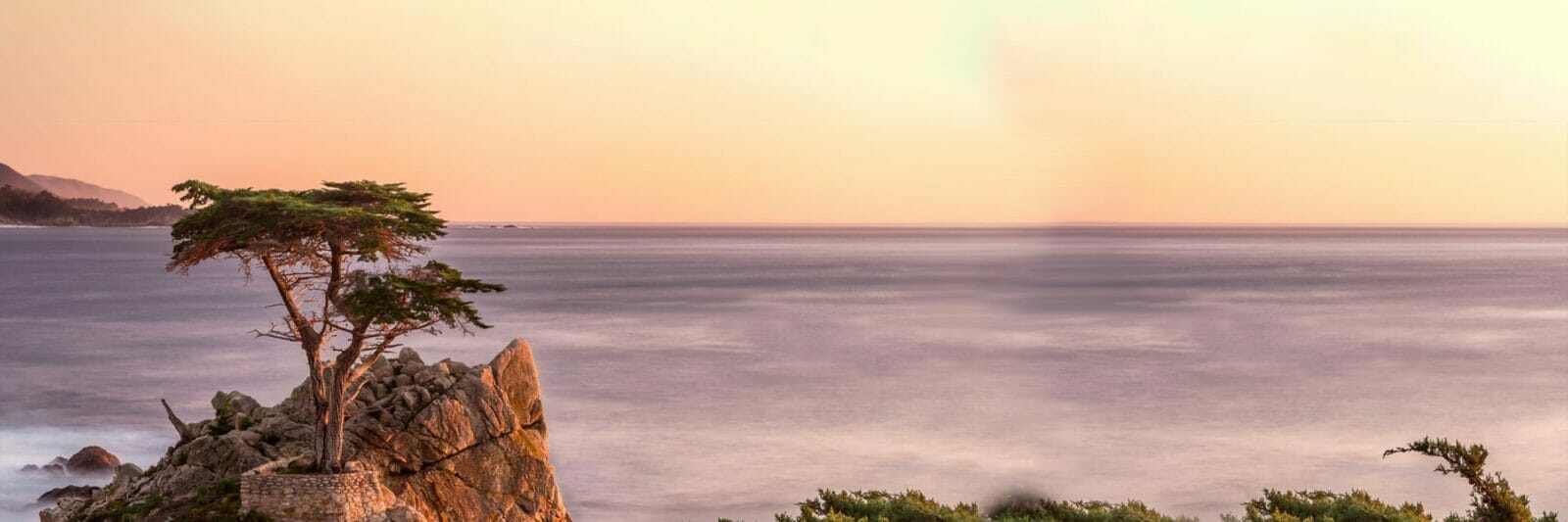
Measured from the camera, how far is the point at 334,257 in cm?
2945

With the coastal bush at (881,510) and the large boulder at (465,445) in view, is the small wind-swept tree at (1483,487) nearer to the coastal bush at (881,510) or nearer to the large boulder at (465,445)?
the coastal bush at (881,510)

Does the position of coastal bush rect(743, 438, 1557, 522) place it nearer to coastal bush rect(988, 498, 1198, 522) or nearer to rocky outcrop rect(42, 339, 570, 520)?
coastal bush rect(988, 498, 1198, 522)

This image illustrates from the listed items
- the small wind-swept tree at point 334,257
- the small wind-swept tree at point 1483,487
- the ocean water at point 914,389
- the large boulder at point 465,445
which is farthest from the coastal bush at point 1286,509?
the ocean water at point 914,389

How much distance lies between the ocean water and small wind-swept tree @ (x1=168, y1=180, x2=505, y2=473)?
2337cm

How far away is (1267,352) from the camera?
111m

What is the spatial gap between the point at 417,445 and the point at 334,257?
5090mm

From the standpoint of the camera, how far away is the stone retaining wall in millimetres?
27688

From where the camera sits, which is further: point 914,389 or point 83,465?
point 914,389

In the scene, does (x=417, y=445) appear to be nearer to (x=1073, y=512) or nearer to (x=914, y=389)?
(x=1073, y=512)

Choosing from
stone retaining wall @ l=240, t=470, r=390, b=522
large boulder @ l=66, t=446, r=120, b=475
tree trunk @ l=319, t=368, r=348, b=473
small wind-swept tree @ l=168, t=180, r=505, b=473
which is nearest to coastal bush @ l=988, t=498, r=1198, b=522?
small wind-swept tree @ l=168, t=180, r=505, b=473

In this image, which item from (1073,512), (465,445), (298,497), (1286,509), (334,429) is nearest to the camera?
(298,497)

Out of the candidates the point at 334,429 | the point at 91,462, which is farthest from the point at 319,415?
the point at 91,462

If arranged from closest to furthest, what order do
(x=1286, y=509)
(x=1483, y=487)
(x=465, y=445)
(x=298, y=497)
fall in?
1. (x=298, y=497)
2. (x=1483, y=487)
3. (x=465, y=445)
4. (x=1286, y=509)

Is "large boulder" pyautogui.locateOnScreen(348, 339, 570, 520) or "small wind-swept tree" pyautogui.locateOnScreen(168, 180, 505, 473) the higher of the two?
"small wind-swept tree" pyautogui.locateOnScreen(168, 180, 505, 473)
